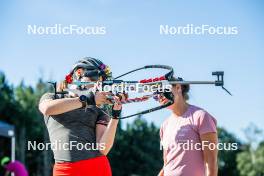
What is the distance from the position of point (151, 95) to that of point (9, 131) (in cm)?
1103

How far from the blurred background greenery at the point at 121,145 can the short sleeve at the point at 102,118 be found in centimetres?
1836

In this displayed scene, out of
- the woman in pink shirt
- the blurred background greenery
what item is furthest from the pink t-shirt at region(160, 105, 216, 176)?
the blurred background greenery

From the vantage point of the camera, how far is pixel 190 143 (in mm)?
3459

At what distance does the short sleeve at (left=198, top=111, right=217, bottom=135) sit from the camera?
3418 mm

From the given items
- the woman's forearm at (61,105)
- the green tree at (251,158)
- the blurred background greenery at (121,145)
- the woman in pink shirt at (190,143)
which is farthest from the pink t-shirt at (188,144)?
the green tree at (251,158)

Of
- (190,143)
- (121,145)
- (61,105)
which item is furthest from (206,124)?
(121,145)

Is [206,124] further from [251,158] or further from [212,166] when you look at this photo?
[251,158]

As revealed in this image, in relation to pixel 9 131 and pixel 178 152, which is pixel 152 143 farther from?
pixel 178 152

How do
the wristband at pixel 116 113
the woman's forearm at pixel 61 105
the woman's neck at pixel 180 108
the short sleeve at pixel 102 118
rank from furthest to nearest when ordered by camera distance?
1. the woman's neck at pixel 180 108
2. the short sleeve at pixel 102 118
3. the wristband at pixel 116 113
4. the woman's forearm at pixel 61 105

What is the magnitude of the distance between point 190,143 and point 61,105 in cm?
103

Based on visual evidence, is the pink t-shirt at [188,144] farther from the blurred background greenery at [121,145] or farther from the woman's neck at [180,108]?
the blurred background greenery at [121,145]

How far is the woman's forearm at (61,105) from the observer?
2.89 metres

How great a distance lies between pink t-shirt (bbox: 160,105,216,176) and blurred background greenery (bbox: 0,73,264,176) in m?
18.2

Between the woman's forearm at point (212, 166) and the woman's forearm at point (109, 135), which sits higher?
the woman's forearm at point (109, 135)
